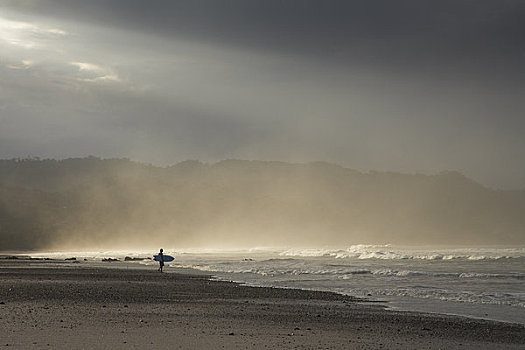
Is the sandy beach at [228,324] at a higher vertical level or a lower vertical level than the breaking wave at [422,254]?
lower

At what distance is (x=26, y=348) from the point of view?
43.1ft

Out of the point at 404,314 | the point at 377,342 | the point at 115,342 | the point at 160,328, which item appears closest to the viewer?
the point at 115,342

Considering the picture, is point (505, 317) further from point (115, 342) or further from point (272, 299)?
point (115, 342)

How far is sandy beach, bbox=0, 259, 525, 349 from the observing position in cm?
1466

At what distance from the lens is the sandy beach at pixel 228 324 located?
14.7 m

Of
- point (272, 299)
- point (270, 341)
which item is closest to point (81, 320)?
point (270, 341)

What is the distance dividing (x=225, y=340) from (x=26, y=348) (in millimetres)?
4221

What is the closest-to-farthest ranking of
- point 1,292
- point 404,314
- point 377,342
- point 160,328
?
point 377,342 → point 160,328 → point 404,314 → point 1,292

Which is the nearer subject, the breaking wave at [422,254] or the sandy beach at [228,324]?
the sandy beach at [228,324]

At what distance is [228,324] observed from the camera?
1798cm

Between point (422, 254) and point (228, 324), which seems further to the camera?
point (422, 254)

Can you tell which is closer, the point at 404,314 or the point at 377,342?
the point at 377,342

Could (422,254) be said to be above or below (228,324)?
above

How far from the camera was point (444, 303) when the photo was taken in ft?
83.3
